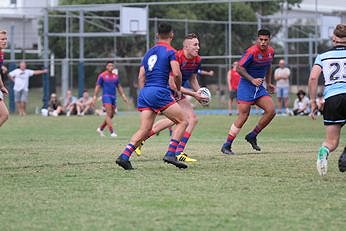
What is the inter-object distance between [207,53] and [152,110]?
3529 centimetres

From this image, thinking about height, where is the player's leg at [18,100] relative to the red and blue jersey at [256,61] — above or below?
below

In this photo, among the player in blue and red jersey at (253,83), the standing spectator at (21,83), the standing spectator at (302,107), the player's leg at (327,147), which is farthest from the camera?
the standing spectator at (21,83)

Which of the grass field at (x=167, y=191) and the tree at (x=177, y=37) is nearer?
the grass field at (x=167, y=191)

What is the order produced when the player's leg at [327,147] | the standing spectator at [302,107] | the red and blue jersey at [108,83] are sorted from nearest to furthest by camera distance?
1. the player's leg at [327,147]
2. the red and blue jersey at [108,83]
3. the standing spectator at [302,107]

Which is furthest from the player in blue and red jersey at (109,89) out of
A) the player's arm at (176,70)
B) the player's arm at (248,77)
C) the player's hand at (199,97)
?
the player's arm at (176,70)

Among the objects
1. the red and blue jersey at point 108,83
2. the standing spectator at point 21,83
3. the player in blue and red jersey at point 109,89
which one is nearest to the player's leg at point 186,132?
the player in blue and red jersey at point 109,89

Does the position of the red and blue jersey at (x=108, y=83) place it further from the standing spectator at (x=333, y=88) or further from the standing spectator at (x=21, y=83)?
the standing spectator at (x=21, y=83)

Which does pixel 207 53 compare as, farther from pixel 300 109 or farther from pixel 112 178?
pixel 112 178

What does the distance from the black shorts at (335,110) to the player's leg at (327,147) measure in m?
0.08

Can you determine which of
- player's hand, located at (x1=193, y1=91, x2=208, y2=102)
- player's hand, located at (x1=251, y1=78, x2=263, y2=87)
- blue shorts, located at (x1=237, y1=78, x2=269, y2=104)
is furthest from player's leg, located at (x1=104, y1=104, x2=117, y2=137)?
player's hand, located at (x1=193, y1=91, x2=208, y2=102)

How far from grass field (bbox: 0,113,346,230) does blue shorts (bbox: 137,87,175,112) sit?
34.9 inches

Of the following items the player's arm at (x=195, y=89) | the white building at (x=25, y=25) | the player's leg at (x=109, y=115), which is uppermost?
the white building at (x=25, y=25)

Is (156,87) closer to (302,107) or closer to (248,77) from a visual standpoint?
(248,77)

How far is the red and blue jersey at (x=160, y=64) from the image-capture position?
12.2m
